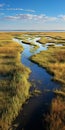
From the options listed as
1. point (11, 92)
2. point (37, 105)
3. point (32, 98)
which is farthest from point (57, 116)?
point (11, 92)

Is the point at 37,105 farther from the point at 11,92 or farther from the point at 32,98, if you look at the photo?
the point at 11,92

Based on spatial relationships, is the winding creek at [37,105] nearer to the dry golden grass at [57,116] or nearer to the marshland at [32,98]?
the marshland at [32,98]

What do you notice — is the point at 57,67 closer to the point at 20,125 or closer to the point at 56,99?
the point at 56,99

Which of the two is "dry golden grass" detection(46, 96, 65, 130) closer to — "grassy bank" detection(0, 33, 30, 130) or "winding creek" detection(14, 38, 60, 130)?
"winding creek" detection(14, 38, 60, 130)

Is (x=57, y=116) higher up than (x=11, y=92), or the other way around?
(x=11, y=92)

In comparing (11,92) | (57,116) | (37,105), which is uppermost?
(11,92)

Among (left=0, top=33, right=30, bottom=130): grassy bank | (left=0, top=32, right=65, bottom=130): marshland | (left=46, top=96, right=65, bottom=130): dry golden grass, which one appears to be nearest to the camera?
(left=46, top=96, right=65, bottom=130): dry golden grass

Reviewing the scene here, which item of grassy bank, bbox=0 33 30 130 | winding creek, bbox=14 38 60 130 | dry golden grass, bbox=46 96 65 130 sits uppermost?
grassy bank, bbox=0 33 30 130

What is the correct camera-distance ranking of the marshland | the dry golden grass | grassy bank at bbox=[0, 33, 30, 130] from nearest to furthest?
the dry golden grass → the marshland → grassy bank at bbox=[0, 33, 30, 130]

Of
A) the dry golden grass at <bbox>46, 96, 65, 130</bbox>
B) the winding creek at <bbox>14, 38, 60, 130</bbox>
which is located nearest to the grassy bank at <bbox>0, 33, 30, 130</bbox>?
the winding creek at <bbox>14, 38, 60, 130</bbox>

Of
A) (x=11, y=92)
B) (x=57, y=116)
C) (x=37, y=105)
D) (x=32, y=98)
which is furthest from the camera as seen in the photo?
(x=11, y=92)

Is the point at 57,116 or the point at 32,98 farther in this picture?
the point at 32,98

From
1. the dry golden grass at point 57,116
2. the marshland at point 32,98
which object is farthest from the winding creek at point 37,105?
the dry golden grass at point 57,116

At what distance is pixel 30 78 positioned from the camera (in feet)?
84.2
